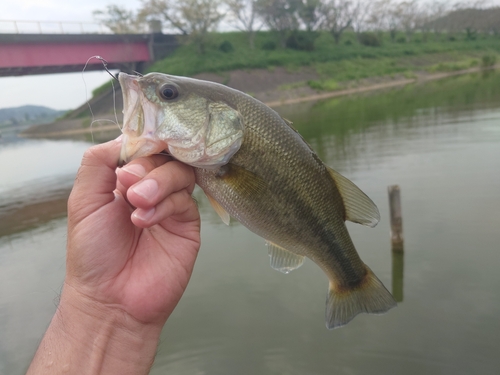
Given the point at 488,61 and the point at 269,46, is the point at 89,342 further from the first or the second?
the point at 488,61

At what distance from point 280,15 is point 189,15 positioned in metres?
16.0

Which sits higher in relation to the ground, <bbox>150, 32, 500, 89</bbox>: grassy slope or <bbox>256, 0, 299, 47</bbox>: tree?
<bbox>256, 0, 299, 47</bbox>: tree

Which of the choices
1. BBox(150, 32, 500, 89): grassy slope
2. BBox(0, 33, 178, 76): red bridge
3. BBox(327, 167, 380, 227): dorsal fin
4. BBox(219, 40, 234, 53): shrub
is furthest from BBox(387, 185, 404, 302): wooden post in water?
BBox(219, 40, 234, 53): shrub

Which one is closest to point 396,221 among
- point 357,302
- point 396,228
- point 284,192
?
point 396,228

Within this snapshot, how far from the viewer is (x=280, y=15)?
56.7 meters

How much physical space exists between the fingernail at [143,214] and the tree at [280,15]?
58.8 meters

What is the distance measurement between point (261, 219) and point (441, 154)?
11.4 m

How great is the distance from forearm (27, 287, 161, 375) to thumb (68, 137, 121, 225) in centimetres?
51

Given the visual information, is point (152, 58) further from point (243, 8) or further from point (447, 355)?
point (447, 355)

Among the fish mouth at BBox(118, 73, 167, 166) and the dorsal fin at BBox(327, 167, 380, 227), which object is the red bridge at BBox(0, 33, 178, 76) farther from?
the dorsal fin at BBox(327, 167, 380, 227)

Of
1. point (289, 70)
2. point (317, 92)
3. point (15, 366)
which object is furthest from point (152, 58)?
point (15, 366)

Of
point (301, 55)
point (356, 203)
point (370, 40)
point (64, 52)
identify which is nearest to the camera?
point (356, 203)

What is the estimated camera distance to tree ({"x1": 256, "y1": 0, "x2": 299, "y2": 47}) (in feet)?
183

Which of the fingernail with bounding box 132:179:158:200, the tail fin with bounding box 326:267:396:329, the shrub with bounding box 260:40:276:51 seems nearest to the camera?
the fingernail with bounding box 132:179:158:200
